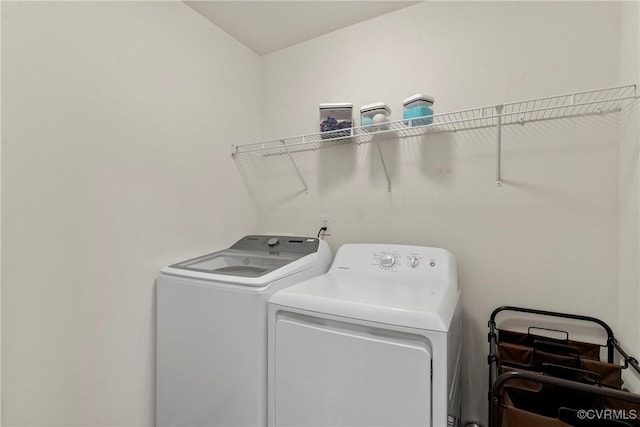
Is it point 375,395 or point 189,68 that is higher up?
point 189,68

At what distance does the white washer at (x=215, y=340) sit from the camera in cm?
117

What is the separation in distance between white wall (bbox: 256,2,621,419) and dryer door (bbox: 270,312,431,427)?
2.62 ft

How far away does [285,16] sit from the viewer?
5.97 ft

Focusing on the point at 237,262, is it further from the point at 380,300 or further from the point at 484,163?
the point at 484,163

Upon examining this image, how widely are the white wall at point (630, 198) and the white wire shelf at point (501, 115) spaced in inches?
3.0

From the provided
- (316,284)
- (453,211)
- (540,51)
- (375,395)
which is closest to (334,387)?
(375,395)

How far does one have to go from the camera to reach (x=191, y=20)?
1725mm

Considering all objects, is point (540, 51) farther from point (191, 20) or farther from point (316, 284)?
point (191, 20)

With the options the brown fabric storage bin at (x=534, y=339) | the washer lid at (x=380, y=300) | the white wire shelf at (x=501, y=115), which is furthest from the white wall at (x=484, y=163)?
the washer lid at (x=380, y=300)

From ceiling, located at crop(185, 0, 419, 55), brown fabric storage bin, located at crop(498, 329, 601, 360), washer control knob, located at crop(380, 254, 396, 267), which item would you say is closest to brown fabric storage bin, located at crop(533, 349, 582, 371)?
brown fabric storage bin, located at crop(498, 329, 601, 360)

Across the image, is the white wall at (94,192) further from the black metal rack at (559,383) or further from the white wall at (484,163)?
the black metal rack at (559,383)

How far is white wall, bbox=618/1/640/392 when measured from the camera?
1.06 meters

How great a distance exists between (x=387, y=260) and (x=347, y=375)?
0.67 metres

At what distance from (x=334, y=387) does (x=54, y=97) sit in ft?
5.01
